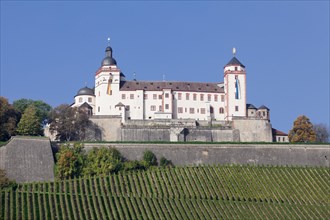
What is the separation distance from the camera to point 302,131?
86.1 meters

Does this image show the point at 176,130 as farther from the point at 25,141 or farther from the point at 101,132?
the point at 25,141

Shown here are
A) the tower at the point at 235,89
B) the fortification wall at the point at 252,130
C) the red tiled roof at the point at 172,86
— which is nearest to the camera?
the fortification wall at the point at 252,130

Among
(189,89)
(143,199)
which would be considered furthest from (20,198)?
(189,89)

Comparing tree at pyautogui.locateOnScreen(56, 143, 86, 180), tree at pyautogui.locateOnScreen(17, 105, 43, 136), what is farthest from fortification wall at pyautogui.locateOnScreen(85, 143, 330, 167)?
tree at pyautogui.locateOnScreen(17, 105, 43, 136)

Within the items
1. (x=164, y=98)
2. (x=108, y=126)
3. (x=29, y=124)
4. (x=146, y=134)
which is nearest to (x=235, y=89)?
(x=164, y=98)

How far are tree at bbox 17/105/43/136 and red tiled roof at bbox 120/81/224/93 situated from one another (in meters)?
12.9

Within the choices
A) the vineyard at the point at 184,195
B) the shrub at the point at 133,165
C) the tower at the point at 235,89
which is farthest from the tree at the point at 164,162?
the tower at the point at 235,89

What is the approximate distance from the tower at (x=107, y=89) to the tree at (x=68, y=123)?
17.7ft

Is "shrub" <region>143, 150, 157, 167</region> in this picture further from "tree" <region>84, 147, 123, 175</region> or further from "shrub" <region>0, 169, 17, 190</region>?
"shrub" <region>0, 169, 17, 190</region>

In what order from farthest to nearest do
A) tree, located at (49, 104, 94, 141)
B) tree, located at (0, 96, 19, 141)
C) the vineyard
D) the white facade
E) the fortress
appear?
the white facade
the fortress
tree, located at (49, 104, 94, 141)
tree, located at (0, 96, 19, 141)
the vineyard

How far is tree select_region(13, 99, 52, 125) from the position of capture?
8364 cm

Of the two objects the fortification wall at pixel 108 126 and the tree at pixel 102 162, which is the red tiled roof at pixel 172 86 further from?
the tree at pixel 102 162

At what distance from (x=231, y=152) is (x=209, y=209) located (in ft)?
70.5

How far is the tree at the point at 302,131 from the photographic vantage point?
3354 inches
